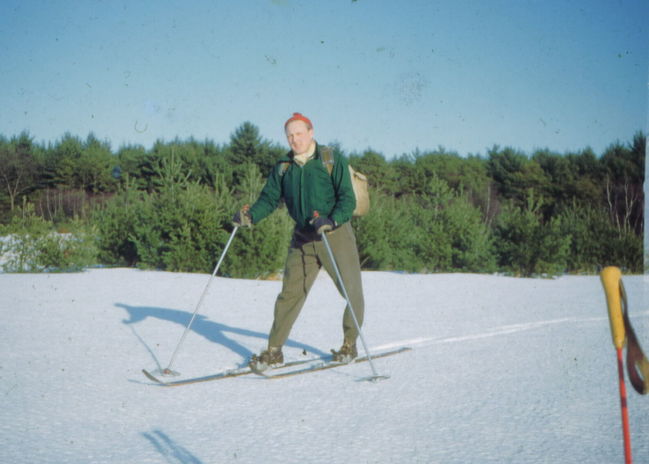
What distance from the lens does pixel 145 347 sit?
20.3 feet

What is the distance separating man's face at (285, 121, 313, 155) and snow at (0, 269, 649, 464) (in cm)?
176

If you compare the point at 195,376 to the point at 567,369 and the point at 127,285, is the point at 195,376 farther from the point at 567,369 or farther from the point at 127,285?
the point at 127,285

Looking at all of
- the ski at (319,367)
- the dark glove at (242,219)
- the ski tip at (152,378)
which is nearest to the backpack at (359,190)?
the dark glove at (242,219)

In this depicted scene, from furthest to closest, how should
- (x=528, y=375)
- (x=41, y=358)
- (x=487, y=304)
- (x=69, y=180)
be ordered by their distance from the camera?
(x=69, y=180)
(x=487, y=304)
(x=41, y=358)
(x=528, y=375)

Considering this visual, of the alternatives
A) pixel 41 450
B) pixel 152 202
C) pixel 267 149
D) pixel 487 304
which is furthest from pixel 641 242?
pixel 267 149

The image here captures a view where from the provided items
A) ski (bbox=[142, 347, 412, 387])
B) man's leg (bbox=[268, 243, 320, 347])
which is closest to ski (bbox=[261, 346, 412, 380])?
ski (bbox=[142, 347, 412, 387])

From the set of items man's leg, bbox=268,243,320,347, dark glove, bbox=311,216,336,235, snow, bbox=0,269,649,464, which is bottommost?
snow, bbox=0,269,649,464

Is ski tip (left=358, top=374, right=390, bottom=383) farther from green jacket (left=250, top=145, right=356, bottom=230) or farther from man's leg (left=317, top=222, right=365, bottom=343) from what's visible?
green jacket (left=250, top=145, right=356, bottom=230)

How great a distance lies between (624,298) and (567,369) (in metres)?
3.84

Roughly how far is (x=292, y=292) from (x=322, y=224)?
0.70 meters

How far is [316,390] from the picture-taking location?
459 cm

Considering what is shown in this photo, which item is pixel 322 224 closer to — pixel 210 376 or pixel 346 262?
pixel 346 262

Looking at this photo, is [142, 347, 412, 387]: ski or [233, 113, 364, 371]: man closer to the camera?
[142, 347, 412, 387]: ski

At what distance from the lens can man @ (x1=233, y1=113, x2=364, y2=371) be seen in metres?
5.10
